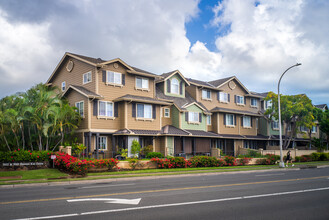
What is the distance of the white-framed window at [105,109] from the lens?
3027 cm

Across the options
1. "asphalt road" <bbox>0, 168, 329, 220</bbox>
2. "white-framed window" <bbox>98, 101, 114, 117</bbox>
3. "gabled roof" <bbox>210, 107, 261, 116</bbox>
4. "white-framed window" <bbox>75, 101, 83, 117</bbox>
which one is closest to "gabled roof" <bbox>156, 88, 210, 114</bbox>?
"gabled roof" <bbox>210, 107, 261, 116</bbox>

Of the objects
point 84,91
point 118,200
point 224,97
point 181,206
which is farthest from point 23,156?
point 224,97

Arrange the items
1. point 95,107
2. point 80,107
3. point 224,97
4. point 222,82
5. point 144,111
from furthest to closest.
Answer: point 222,82 < point 224,97 < point 144,111 < point 80,107 < point 95,107

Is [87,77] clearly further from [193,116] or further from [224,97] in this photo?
[224,97]

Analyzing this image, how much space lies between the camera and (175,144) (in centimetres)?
3559

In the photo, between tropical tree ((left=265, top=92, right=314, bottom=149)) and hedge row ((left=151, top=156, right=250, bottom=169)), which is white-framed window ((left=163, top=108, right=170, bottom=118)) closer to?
hedge row ((left=151, top=156, right=250, bottom=169))

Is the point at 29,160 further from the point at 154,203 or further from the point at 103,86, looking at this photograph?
the point at 154,203

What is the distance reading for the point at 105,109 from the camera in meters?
30.7

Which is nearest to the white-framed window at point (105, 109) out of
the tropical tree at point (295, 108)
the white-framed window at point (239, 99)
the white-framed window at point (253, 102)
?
the white-framed window at point (239, 99)

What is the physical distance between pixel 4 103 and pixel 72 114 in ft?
19.0

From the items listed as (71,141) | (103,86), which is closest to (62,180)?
(71,141)

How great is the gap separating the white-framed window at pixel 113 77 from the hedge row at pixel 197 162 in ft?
33.0

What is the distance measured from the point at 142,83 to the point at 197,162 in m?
11.2

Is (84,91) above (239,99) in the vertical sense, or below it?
below
